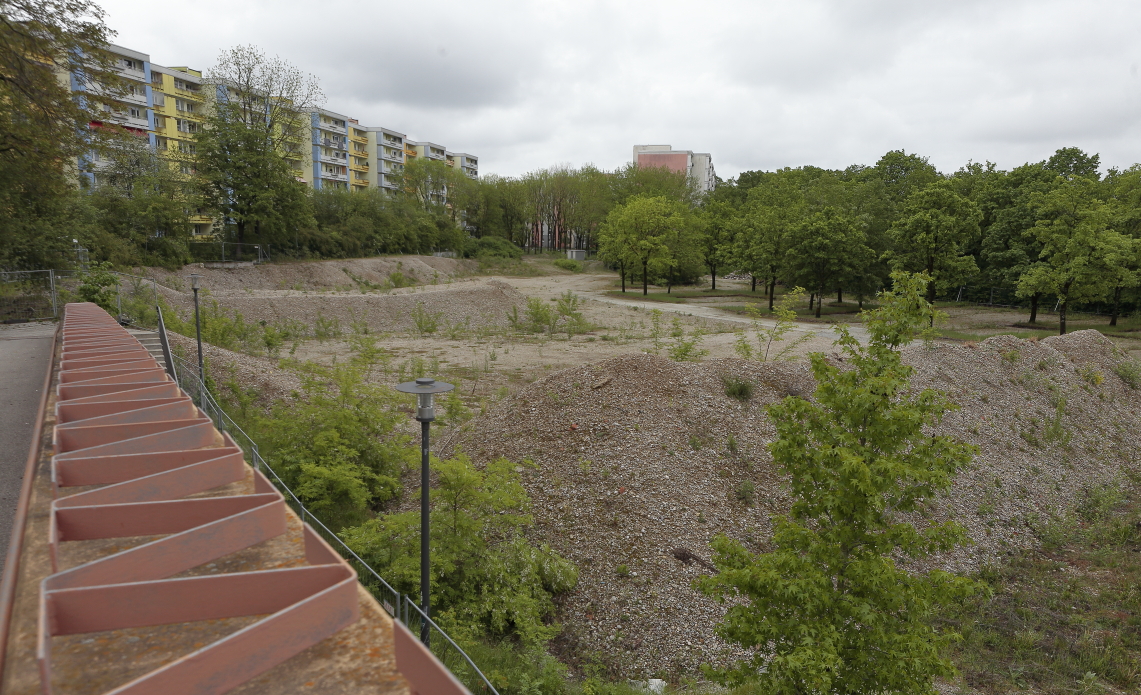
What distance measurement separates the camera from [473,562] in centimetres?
812

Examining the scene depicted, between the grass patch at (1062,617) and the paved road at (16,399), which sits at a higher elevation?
the paved road at (16,399)

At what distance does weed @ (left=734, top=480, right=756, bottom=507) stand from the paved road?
10101mm

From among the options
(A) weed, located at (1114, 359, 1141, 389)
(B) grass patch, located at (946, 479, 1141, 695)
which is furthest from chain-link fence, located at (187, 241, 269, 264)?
(A) weed, located at (1114, 359, 1141, 389)

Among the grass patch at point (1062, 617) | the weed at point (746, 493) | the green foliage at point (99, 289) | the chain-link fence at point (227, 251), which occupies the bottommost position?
the grass patch at point (1062, 617)

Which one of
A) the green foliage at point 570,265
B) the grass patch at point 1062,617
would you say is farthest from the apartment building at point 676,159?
A: the grass patch at point 1062,617

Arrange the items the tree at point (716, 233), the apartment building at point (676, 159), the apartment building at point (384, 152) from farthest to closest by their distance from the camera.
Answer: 1. the apartment building at point (676, 159)
2. the apartment building at point (384, 152)
3. the tree at point (716, 233)

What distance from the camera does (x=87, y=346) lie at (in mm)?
8719

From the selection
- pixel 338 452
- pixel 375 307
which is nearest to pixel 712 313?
pixel 375 307

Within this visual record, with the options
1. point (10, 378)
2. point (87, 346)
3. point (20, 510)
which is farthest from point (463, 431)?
point (20, 510)

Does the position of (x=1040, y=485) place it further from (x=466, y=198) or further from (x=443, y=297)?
(x=466, y=198)

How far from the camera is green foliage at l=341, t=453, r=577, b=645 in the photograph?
293 inches

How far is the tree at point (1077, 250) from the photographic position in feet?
91.4

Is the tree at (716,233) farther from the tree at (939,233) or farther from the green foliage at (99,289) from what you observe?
the green foliage at (99,289)

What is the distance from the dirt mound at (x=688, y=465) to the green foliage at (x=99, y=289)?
47.4 ft
